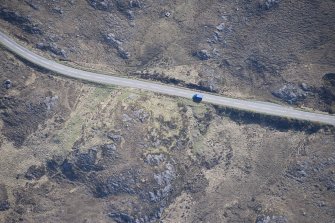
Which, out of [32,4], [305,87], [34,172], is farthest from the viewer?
[32,4]

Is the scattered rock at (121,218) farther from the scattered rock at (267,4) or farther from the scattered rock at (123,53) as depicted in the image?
the scattered rock at (267,4)

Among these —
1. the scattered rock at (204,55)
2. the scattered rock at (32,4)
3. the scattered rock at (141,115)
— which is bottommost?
the scattered rock at (141,115)

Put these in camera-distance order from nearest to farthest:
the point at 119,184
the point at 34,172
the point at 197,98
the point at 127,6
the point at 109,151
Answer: the point at 119,184 < the point at 109,151 < the point at 34,172 < the point at 197,98 < the point at 127,6

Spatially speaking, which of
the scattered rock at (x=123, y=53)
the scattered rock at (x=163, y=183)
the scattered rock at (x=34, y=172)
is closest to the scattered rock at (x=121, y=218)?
the scattered rock at (x=163, y=183)

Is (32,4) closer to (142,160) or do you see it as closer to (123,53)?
(123,53)

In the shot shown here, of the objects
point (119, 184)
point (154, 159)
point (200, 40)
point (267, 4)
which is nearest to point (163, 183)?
point (154, 159)

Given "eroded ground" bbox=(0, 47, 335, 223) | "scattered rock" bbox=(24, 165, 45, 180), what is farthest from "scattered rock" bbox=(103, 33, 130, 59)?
"scattered rock" bbox=(24, 165, 45, 180)

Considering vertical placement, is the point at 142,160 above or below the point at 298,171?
below
